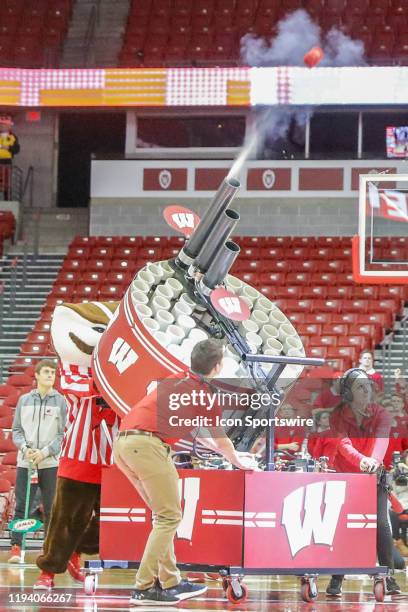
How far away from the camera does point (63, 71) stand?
21.3 meters

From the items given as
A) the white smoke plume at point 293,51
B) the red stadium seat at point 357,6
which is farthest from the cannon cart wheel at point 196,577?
the red stadium seat at point 357,6

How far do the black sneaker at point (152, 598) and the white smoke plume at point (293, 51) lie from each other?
1553cm

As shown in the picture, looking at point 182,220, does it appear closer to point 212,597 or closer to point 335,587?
point 212,597

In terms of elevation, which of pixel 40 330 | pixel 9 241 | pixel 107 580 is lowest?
pixel 107 580

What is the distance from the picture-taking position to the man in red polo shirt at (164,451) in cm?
689

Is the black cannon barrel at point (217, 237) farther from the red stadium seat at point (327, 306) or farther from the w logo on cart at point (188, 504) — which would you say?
the red stadium seat at point (327, 306)

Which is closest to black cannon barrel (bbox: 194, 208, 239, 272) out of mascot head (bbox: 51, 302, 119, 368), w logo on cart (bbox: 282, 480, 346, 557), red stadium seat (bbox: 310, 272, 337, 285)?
mascot head (bbox: 51, 302, 119, 368)

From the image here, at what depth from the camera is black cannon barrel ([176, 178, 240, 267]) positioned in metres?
7.71

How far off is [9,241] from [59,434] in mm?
12347

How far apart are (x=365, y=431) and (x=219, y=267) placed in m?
1.56

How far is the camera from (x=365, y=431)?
8.12m

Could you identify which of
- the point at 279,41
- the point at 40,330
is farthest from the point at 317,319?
the point at 279,41

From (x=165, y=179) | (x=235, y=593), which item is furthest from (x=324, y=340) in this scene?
(x=235, y=593)

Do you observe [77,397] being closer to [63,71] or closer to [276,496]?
[276,496]
